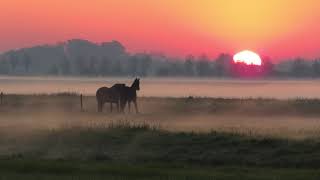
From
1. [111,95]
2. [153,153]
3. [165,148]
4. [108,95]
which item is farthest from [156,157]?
[108,95]

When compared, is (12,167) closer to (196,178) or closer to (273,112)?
(196,178)

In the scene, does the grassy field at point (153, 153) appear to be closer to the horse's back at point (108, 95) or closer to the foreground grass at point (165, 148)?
the foreground grass at point (165, 148)

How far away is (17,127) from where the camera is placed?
35.5m

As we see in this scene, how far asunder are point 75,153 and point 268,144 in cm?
772

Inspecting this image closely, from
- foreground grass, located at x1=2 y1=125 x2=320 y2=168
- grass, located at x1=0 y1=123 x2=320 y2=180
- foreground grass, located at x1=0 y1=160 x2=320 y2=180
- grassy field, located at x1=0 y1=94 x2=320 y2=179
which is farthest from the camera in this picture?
foreground grass, located at x1=2 y1=125 x2=320 y2=168

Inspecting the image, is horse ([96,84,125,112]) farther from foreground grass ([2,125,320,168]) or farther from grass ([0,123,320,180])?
foreground grass ([2,125,320,168])

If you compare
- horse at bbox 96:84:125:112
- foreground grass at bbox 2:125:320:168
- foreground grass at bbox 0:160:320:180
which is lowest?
foreground grass at bbox 0:160:320:180

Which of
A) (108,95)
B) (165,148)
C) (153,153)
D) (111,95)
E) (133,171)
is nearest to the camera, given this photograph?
(133,171)

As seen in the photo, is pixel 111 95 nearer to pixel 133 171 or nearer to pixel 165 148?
pixel 165 148

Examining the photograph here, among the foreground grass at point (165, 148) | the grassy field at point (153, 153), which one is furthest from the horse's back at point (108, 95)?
the foreground grass at point (165, 148)

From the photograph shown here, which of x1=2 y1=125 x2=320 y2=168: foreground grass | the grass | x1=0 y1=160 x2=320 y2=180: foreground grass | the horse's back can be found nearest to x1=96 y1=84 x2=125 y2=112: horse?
the horse's back

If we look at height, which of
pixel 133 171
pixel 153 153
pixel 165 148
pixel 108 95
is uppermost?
pixel 108 95

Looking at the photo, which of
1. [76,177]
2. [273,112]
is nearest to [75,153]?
[76,177]

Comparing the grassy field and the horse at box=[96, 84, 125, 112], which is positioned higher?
the horse at box=[96, 84, 125, 112]
